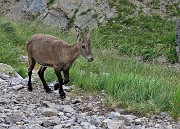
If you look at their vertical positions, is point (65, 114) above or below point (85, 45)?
below

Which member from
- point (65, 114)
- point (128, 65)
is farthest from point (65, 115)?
point (128, 65)

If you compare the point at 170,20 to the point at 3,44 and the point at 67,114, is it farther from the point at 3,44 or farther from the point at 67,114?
the point at 67,114

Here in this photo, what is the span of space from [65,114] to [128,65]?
4631 mm

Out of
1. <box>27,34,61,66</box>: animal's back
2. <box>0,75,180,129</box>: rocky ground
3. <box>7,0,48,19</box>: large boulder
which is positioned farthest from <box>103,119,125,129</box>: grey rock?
<box>7,0,48,19</box>: large boulder

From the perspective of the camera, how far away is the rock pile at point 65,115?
7586 millimetres

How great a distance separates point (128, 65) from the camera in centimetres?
1266

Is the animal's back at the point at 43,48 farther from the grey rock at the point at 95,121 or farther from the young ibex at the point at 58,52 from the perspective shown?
the grey rock at the point at 95,121

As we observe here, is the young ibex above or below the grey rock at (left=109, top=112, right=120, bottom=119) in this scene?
above

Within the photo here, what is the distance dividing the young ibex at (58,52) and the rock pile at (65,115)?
49cm

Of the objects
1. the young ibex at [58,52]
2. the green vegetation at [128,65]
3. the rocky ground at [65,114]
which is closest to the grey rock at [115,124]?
the rocky ground at [65,114]

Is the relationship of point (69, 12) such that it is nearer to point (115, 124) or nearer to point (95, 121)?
point (95, 121)

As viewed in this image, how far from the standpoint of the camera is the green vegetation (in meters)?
8.96

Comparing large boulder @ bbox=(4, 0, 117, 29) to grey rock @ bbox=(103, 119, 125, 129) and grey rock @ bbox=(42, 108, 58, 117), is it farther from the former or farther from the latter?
grey rock @ bbox=(103, 119, 125, 129)

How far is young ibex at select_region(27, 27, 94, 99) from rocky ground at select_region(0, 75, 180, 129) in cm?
46
